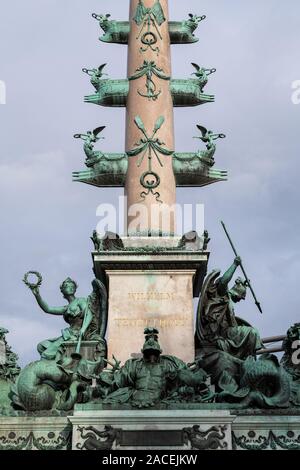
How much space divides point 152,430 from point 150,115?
8590 millimetres

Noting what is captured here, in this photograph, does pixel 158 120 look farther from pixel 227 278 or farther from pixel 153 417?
pixel 153 417

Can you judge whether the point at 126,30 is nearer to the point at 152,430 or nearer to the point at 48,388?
the point at 48,388

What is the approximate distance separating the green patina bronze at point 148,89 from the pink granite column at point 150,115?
0.05m

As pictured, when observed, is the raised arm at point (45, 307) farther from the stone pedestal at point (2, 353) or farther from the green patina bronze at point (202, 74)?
the green patina bronze at point (202, 74)

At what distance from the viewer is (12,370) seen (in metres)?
20.8

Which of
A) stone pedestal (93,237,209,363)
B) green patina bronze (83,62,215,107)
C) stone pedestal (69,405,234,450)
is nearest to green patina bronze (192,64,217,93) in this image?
green patina bronze (83,62,215,107)

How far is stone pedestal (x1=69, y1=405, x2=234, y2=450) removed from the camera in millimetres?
18547

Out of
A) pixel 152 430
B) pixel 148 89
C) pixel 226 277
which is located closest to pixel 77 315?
pixel 226 277

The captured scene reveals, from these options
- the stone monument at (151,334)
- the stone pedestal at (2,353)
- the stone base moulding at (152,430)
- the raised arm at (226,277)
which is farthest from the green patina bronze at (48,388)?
the raised arm at (226,277)

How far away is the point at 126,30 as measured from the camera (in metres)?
26.0

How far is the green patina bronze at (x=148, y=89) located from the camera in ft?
81.2

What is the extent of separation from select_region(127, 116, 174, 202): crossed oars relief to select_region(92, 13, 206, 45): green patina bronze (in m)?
2.96
